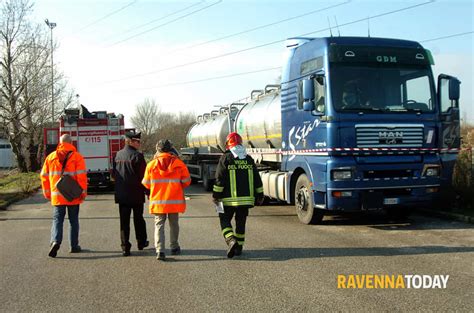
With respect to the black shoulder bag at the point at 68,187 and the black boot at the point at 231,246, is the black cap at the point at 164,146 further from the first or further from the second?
the black boot at the point at 231,246

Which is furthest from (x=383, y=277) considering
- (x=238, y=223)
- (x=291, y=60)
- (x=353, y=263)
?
(x=291, y=60)

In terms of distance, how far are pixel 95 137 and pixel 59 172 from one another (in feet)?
41.8

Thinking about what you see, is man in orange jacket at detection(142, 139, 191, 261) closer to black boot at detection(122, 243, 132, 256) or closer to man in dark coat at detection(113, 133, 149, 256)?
man in dark coat at detection(113, 133, 149, 256)

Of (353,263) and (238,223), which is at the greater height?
(238,223)

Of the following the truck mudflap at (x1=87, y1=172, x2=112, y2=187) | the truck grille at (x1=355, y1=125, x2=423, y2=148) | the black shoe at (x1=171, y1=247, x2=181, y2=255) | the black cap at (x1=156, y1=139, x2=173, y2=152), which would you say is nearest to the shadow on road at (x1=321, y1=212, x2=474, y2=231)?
the truck grille at (x1=355, y1=125, x2=423, y2=148)

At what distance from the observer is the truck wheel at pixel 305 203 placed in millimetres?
9703

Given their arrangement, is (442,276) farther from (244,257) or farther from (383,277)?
(244,257)

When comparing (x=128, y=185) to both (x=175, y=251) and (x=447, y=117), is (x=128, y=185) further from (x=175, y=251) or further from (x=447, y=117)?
(x=447, y=117)

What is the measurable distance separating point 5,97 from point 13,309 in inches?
1126

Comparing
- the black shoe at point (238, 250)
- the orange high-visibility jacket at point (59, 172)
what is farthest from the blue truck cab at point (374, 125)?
the orange high-visibility jacket at point (59, 172)

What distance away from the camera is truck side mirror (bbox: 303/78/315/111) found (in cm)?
923

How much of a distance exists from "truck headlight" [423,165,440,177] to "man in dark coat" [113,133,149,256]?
545 centimetres

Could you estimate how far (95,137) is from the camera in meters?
20.0

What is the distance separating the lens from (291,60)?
1092cm
